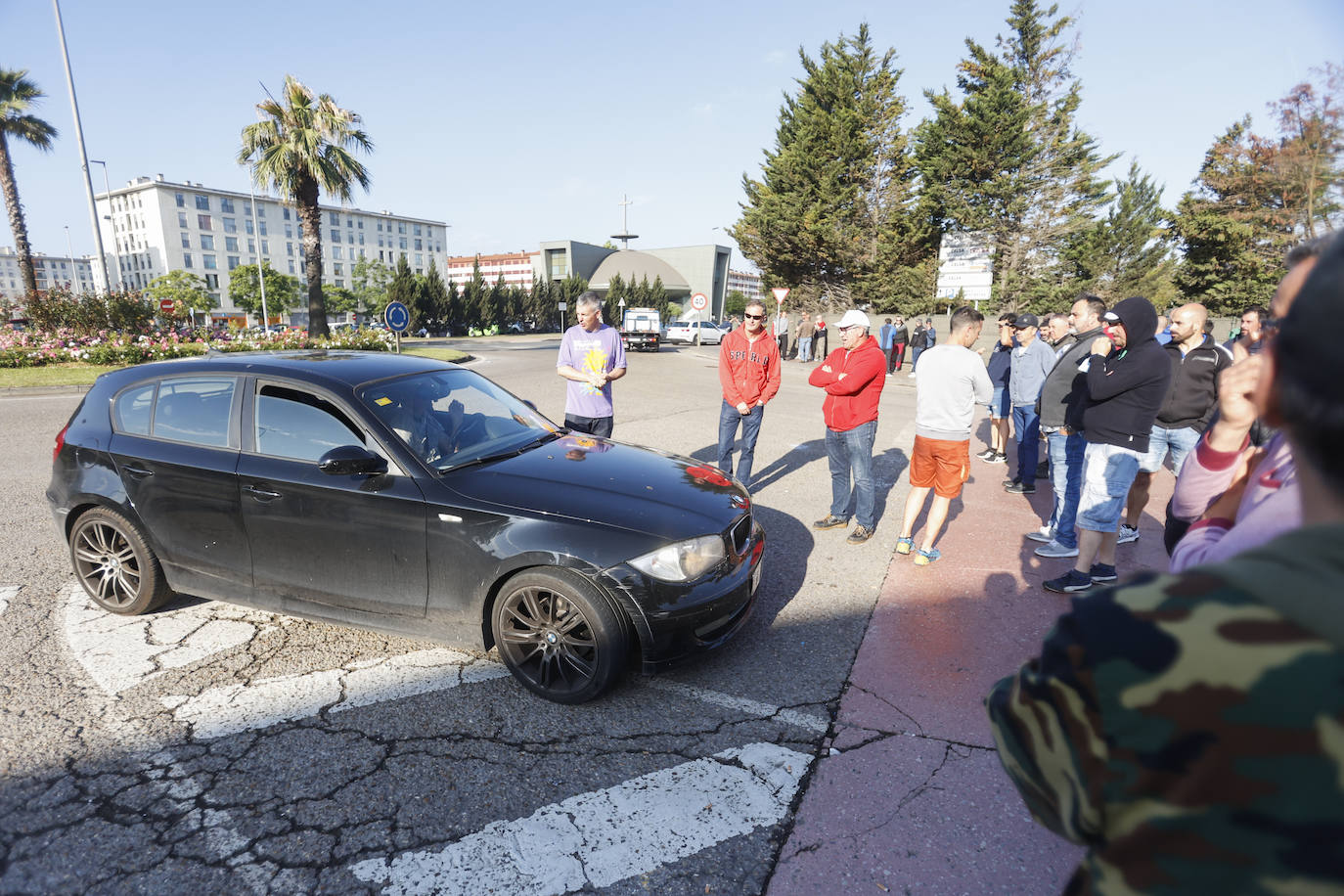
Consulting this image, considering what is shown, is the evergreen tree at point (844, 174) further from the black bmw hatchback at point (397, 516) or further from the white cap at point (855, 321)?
the black bmw hatchback at point (397, 516)

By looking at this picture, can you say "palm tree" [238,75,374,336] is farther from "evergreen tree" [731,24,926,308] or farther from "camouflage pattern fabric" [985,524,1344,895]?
"camouflage pattern fabric" [985,524,1344,895]

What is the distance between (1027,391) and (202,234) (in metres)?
127

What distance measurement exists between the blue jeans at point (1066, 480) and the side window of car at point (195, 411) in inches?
231

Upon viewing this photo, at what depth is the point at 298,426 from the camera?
3.62m

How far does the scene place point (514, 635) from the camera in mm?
3283

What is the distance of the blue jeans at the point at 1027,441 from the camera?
7.23 metres

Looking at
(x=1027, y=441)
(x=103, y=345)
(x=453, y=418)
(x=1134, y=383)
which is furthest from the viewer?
(x=103, y=345)

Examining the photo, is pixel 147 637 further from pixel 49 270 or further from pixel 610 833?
pixel 49 270

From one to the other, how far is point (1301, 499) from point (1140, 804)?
444 mm

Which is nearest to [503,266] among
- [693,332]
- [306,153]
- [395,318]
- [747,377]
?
[693,332]

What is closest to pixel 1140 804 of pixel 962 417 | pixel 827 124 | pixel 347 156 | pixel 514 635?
pixel 514 635

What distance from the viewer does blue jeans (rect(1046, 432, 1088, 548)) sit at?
5.30 meters

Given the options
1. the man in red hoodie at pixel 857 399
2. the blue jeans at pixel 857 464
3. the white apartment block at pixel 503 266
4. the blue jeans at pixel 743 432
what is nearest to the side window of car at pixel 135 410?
the blue jeans at pixel 743 432

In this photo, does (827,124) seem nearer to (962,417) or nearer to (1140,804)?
(962,417)
